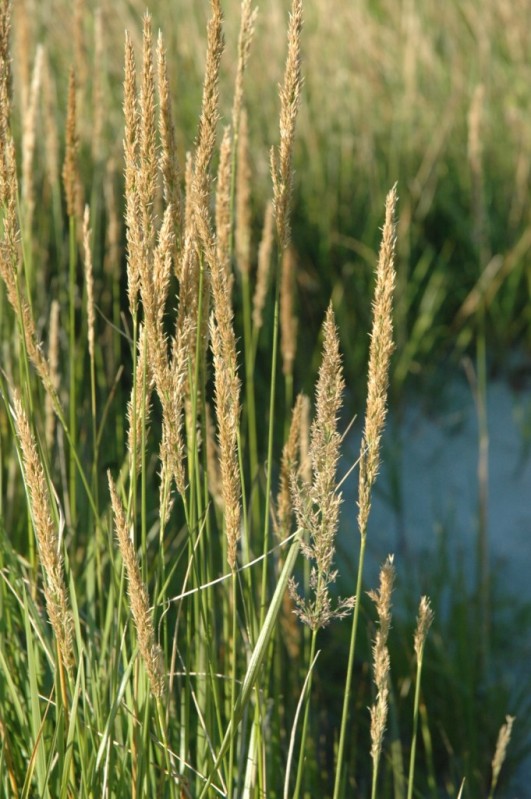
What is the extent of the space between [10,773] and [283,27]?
3.44 metres

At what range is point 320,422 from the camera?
42.9 inches

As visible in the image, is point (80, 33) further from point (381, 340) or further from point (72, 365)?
point (381, 340)

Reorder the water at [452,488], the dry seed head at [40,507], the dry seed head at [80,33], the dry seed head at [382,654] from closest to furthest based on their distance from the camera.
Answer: the dry seed head at [40,507]
the dry seed head at [382,654]
the dry seed head at [80,33]
the water at [452,488]

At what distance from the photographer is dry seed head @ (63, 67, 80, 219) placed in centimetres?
161

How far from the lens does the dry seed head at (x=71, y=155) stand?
1608 mm

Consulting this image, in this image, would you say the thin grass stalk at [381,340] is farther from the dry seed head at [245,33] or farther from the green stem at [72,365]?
the green stem at [72,365]

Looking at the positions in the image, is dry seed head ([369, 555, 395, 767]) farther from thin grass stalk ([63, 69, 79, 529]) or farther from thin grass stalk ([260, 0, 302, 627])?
thin grass stalk ([63, 69, 79, 529])

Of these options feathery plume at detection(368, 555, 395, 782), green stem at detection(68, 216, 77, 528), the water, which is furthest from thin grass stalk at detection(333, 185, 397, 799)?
the water

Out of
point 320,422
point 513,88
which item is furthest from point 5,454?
point 513,88

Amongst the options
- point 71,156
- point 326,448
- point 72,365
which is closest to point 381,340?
point 326,448

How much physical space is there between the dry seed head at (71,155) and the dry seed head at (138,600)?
2.57 ft

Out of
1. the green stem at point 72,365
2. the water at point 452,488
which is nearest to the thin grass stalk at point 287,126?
the green stem at point 72,365

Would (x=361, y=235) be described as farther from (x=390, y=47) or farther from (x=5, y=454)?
(x=5, y=454)

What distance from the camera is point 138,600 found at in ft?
3.40
